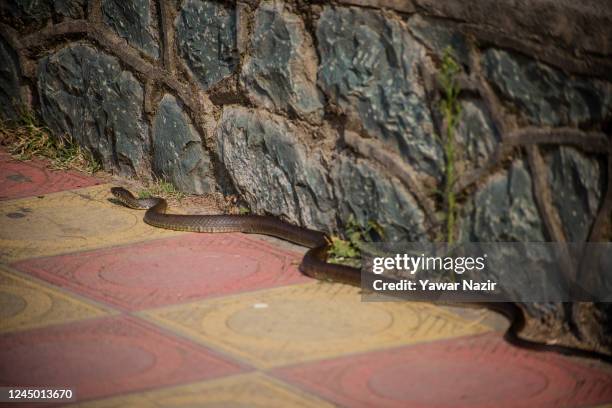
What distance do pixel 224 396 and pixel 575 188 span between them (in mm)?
2034

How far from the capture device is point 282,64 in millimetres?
6668

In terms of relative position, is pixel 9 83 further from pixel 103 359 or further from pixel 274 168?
pixel 103 359

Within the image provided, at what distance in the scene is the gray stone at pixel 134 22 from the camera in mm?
7629

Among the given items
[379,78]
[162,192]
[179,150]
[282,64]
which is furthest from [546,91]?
[162,192]

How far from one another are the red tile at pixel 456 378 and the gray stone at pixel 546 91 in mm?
1198

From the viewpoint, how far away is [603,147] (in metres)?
5.09

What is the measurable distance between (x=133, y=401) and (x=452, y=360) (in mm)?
1573

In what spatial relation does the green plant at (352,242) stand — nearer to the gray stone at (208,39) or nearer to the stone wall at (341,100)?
the stone wall at (341,100)

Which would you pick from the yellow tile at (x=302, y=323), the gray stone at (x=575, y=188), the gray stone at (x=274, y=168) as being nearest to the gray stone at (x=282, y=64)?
the gray stone at (x=274, y=168)

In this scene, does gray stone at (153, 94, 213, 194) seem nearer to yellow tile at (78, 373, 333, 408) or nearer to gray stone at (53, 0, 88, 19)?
gray stone at (53, 0, 88, 19)

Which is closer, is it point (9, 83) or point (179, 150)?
point (179, 150)

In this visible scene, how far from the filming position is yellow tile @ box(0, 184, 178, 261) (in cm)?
679

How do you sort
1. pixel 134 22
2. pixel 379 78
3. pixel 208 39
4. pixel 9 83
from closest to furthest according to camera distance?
pixel 379 78 → pixel 208 39 → pixel 134 22 → pixel 9 83

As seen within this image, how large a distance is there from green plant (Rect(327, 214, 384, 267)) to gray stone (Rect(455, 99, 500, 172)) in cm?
79
